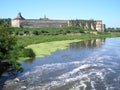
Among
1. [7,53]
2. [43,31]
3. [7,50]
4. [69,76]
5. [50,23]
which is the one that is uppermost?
[50,23]

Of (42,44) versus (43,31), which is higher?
(43,31)

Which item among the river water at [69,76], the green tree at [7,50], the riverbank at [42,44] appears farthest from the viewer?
the riverbank at [42,44]

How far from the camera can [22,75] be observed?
20641 mm

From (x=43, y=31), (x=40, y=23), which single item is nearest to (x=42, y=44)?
(x=43, y=31)

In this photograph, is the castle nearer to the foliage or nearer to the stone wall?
the stone wall

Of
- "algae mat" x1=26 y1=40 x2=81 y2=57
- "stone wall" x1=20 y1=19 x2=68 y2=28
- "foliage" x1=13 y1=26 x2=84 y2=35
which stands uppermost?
"stone wall" x1=20 y1=19 x2=68 y2=28

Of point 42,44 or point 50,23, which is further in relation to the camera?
point 50,23

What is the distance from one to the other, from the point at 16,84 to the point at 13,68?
131 inches

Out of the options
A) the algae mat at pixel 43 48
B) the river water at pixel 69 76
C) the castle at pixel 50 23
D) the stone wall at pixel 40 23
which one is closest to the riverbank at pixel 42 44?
the algae mat at pixel 43 48

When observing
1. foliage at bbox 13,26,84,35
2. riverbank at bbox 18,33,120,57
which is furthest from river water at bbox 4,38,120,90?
foliage at bbox 13,26,84,35

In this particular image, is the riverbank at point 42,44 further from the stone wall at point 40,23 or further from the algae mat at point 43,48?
the stone wall at point 40,23

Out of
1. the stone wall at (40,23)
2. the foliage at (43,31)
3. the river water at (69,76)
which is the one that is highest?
the stone wall at (40,23)

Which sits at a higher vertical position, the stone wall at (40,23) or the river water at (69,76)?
the stone wall at (40,23)

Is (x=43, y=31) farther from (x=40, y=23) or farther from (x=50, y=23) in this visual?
(x=50, y=23)
